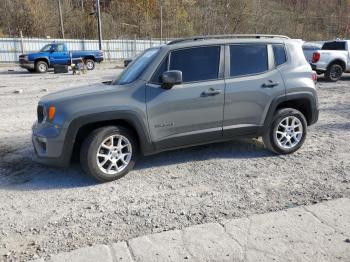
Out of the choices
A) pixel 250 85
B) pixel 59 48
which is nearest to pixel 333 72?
pixel 250 85

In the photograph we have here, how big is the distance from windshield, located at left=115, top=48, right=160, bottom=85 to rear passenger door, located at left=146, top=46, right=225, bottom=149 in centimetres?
25

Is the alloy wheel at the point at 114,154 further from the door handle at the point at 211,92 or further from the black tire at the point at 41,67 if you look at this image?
the black tire at the point at 41,67

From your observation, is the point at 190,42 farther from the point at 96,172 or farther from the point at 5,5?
the point at 5,5

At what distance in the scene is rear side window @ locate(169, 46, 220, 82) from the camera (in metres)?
5.08

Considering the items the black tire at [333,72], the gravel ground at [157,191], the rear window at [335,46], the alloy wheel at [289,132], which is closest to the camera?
the gravel ground at [157,191]

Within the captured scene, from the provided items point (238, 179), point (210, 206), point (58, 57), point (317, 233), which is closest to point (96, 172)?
point (210, 206)

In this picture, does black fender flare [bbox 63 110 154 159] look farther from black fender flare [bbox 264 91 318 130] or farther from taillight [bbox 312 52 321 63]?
taillight [bbox 312 52 321 63]

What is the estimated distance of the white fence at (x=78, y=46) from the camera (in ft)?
104

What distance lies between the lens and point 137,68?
5.29 metres

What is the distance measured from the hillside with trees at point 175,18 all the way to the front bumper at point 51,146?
129 ft

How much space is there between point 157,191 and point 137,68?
182 cm

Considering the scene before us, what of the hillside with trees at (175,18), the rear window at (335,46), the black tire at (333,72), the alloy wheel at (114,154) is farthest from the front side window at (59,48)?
the alloy wheel at (114,154)

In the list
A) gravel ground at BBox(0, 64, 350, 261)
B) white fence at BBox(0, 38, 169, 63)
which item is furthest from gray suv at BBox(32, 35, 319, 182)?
white fence at BBox(0, 38, 169, 63)

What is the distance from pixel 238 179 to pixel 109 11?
170 ft
